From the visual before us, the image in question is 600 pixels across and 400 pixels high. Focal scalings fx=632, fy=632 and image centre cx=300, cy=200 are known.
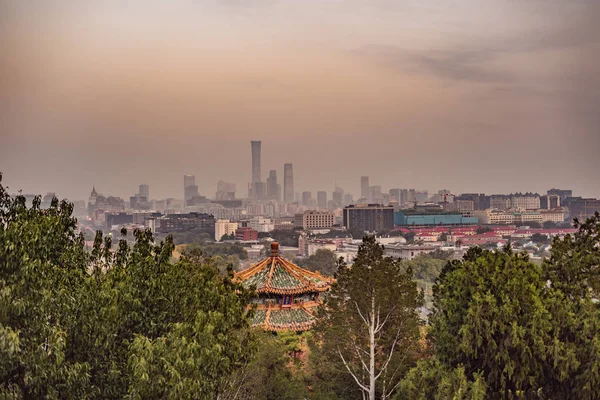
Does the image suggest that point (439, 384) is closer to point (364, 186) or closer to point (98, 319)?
point (98, 319)

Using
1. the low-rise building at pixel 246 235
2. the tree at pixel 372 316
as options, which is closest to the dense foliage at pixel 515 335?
the tree at pixel 372 316

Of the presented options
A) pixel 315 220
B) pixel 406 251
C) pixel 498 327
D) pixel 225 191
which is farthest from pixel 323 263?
pixel 225 191

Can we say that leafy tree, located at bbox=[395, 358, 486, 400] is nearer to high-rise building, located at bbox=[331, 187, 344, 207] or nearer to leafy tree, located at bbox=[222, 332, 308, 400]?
leafy tree, located at bbox=[222, 332, 308, 400]

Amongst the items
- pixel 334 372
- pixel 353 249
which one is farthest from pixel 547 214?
pixel 334 372

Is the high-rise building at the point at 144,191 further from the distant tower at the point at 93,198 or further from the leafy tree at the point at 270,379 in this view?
the leafy tree at the point at 270,379

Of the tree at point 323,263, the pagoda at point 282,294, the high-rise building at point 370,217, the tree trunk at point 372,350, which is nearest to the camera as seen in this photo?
the tree trunk at point 372,350

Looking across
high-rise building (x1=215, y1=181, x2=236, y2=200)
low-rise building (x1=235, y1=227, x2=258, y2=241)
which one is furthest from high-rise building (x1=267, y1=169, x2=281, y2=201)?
low-rise building (x1=235, y1=227, x2=258, y2=241)
